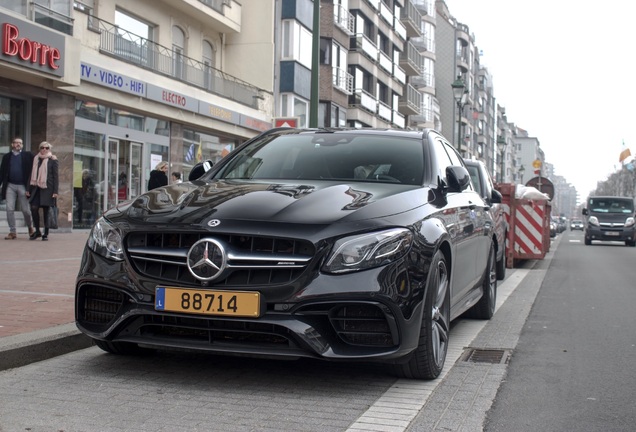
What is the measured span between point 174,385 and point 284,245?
41.8 inches

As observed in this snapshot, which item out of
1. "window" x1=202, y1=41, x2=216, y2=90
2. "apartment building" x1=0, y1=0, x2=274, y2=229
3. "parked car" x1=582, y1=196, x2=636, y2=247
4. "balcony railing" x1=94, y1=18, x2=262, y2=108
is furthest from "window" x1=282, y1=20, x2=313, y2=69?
"parked car" x1=582, y1=196, x2=636, y2=247

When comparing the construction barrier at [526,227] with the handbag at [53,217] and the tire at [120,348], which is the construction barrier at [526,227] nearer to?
the handbag at [53,217]

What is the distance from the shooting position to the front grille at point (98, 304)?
457 centimetres

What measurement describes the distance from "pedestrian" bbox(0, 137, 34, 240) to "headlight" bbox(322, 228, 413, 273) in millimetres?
12554

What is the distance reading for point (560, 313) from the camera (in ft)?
28.2

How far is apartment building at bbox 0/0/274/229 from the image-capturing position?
18453 millimetres

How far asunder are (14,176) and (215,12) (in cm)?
1444

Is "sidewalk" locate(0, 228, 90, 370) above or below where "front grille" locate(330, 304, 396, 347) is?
below

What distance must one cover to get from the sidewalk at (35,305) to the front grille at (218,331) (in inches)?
40.9

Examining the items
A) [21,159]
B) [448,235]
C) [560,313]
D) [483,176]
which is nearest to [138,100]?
[21,159]

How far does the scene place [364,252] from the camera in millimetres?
4285

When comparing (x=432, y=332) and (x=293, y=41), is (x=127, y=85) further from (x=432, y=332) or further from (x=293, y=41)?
(x=432, y=332)

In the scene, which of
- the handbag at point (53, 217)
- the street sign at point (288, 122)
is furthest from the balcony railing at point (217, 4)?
the street sign at point (288, 122)

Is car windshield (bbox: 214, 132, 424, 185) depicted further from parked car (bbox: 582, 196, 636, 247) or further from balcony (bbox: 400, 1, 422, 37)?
balcony (bbox: 400, 1, 422, 37)
